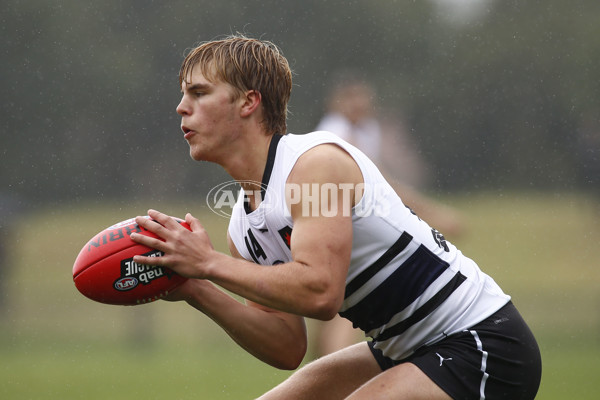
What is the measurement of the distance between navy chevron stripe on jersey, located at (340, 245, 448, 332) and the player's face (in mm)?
671

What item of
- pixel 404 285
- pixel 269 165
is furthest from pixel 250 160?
pixel 404 285

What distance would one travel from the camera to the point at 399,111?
1069 centimetres

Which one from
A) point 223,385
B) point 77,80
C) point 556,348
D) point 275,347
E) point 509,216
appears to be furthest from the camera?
point 509,216

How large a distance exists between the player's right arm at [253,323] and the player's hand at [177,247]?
0.87 feet

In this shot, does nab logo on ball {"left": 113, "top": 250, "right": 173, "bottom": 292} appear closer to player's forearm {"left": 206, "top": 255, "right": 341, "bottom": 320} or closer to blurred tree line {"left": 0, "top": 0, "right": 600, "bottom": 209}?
player's forearm {"left": 206, "top": 255, "right": 341, "bottom": 320}

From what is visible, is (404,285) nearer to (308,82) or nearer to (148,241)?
(148,241)

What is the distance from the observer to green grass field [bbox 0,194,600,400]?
593 centimetres

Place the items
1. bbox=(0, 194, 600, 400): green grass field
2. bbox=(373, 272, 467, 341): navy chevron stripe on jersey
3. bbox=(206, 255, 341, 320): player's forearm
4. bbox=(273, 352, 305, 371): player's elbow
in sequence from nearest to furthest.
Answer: bbox=(206, 255, 341, 320): player's forearm, bbox=(373, 272, 467, 341): navy chevron stripe on jersey, bbox=(273, 352, 305, 371): player's elbow, bbox=(0, 194, 600, 400): green grass field

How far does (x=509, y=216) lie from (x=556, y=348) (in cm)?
442

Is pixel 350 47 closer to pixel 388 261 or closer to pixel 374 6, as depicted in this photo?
pixel 374 6

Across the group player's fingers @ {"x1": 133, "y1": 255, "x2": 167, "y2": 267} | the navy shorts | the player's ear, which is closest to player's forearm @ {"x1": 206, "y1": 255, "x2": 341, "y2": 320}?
player's fingers @ {"x1": 133, "y1": 255, "x2": 167, "y2": 267}

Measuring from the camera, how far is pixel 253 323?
2734 millimetres

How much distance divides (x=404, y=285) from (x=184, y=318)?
260 inches

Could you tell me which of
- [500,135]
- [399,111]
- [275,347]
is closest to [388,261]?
[275,347]
